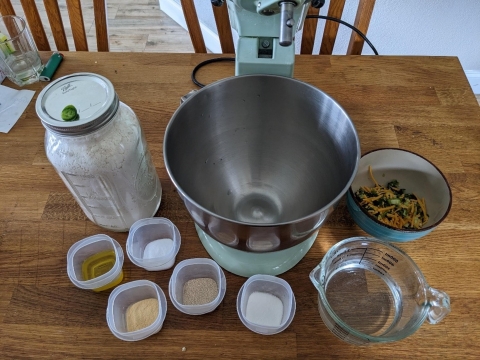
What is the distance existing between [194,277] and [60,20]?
2.35ft

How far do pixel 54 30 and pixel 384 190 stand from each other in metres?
0.82

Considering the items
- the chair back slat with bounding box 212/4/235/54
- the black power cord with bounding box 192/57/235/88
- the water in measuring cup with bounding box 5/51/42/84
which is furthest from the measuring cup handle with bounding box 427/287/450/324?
the water in measuring cup with bounding box 5/51/42/84

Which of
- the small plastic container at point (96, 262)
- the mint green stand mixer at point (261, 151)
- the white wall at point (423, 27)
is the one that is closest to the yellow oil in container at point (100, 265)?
the small plastic container at point (96, 262)

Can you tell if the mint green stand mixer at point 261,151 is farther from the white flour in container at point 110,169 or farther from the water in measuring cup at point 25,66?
the water in measuring cup at point 25,66

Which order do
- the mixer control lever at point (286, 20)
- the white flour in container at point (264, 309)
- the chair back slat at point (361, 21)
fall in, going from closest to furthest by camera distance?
the mixer control lever at point (286, 20)
the white flour in container at point (264, 309)
the chair back slat at point (361, 21)

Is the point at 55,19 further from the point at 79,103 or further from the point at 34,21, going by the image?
the point at 79,103

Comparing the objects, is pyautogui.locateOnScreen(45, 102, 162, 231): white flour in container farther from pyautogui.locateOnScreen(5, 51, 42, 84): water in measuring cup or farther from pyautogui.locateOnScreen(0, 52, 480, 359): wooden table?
pyautogui.locateOnScreen(5, 51, 42, 84): water in measuring cup

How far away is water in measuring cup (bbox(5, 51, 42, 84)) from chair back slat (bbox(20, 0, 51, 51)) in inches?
6.5

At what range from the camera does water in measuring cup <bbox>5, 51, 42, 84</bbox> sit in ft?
2.51

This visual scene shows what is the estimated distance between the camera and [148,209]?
0.59 m

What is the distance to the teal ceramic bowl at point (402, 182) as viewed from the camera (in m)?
0.55

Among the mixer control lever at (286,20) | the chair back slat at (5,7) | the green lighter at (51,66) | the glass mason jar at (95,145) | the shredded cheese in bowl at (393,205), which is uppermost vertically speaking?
the mixer control lever at (286,20)

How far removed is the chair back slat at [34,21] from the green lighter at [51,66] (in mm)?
Result: 159

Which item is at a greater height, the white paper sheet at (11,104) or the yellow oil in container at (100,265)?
the white paper sheet at (11,104)
